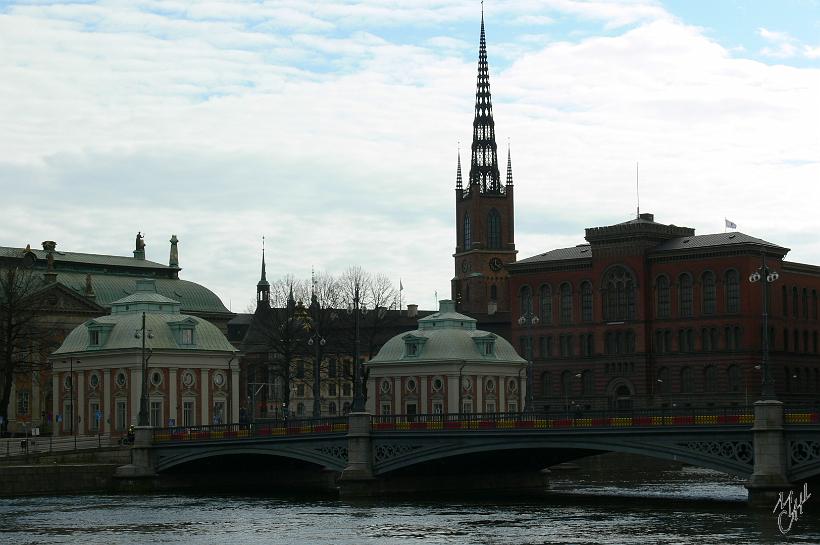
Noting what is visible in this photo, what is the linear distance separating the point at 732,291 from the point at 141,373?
2663 inches

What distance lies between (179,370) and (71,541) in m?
55.5

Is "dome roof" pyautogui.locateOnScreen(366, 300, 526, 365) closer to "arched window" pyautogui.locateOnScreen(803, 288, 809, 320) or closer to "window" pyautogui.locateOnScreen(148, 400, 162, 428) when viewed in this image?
"window" pyautogui.locateOnScreen(148, 400, 162, 428)

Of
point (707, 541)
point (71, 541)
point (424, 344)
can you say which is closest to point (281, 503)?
point (71, 541)

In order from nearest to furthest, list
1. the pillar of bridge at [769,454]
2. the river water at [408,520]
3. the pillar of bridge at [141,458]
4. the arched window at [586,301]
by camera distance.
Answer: the river water at [408,520]
the pillar of bridge at [769,454]
the pillar of bridge at [141,458]
the arched window at [586,301]

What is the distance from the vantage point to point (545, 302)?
188375 millimetres

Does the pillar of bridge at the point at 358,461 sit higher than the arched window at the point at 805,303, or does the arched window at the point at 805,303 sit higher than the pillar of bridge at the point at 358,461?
the arched window at the point at 805,303

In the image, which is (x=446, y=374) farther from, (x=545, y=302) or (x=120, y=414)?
(x=545, y=302)

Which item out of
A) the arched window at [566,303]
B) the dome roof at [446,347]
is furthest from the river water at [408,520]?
the arched window at [566,303]

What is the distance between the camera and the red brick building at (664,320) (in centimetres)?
17175

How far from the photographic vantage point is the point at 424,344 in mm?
149000

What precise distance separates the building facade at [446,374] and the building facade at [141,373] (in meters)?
18.1

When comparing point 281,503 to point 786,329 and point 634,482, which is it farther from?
point 786,329

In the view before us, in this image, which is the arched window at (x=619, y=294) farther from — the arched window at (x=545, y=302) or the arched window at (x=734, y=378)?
the arched window at (x=734, y=378)

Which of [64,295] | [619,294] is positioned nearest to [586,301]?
[619,294]
